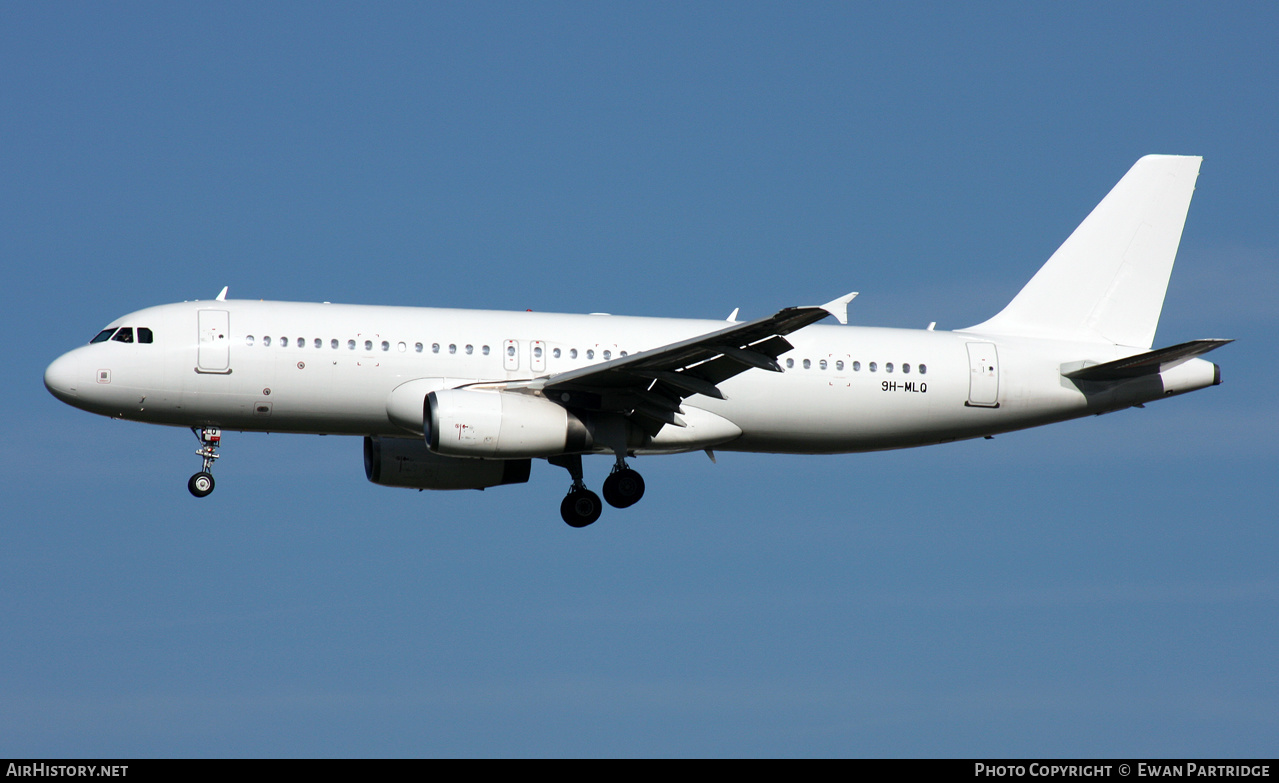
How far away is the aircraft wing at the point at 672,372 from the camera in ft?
100

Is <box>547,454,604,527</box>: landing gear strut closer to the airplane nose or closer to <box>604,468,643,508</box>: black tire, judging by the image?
<box>604,468,643,508</box>: black tire

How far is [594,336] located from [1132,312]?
13686mm

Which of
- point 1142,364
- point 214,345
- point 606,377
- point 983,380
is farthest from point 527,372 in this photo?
point 1142,364

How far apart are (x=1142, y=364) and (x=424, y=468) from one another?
16682 millimetres

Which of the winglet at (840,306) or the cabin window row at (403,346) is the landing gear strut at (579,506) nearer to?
the cabin window row at (403,346)

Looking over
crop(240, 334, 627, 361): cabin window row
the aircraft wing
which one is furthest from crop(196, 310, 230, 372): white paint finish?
the aircraft wing

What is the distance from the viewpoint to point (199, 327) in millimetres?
33531

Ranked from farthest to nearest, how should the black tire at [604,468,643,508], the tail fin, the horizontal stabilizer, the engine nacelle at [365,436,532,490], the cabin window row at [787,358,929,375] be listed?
the tail fin
the engine nacelle at [365,436,532,490]
the cabin window row at [787,358,929,375]
the black tire at [604,468,643,508]
the horizontal stabilizer

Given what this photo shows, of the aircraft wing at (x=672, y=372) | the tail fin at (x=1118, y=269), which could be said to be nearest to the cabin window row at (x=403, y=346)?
the aircraft wing at (x=672, y=372)

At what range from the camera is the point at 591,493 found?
117 feet

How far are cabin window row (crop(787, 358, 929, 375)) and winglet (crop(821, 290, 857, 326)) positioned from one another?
498cm

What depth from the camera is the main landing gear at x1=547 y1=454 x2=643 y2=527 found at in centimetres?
3506
